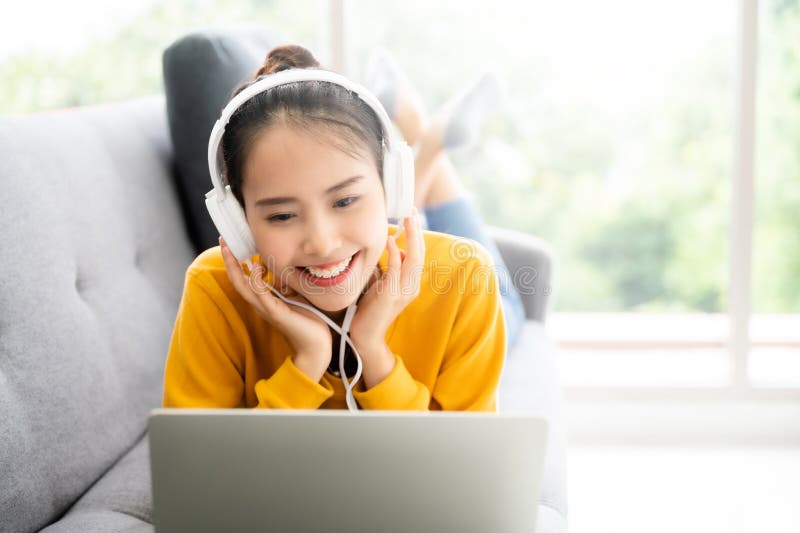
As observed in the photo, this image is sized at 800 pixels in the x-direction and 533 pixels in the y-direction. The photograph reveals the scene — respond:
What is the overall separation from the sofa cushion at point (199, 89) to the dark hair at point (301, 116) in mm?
512

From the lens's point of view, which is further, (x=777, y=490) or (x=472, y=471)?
(x=777, y=490)

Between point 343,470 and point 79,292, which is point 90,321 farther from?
point 343,470

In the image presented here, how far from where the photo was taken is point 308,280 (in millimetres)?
1070

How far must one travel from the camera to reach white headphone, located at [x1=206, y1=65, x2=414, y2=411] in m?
0.98

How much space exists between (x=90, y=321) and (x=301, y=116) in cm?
57

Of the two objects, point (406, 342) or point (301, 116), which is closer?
point (301, 116)

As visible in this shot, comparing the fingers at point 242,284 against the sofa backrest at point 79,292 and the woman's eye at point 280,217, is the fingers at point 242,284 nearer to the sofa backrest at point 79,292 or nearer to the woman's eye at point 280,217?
the woman's eye at point 280,217

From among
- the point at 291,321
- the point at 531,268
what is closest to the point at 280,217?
the point at 291,321

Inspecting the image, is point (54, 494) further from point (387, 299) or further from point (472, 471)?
point (472, 471)

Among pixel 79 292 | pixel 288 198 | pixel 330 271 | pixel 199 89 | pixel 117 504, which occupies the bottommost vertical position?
pixel 117 504

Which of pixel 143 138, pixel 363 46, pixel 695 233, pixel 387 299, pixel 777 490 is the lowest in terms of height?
pixel 777 490

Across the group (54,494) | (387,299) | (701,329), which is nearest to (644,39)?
(701,329)

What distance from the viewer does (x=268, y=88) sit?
984mm

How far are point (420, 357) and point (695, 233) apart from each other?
91.8 inches
